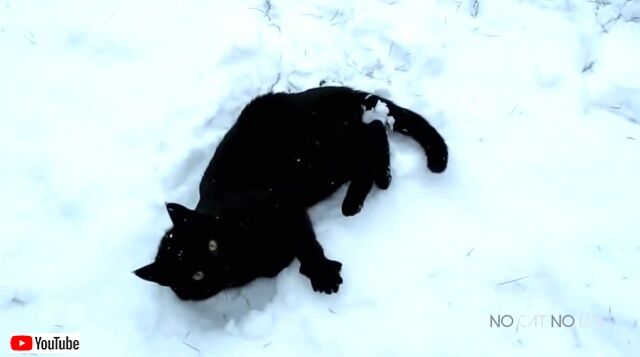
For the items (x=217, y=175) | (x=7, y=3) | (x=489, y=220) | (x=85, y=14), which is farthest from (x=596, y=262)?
(x=7, y=3)

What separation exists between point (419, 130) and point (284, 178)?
3.09 ft

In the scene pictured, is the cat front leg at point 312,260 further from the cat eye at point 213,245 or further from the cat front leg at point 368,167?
the cat eye at point 213,245

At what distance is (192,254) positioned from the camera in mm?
2539

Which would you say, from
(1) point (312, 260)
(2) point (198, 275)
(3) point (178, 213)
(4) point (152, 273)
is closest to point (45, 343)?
(4) point (152, 273)

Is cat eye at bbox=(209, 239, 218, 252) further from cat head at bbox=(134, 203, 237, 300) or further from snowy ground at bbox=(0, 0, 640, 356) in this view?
snowy ground at bbox=(0, 0, 640, 356)

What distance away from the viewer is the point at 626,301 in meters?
2.67

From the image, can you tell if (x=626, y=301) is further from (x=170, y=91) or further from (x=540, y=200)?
(x=170, y=91)

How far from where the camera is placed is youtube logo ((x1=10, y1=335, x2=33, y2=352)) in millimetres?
2789

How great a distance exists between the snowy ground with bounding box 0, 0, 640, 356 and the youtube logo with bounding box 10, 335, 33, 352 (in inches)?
2.0

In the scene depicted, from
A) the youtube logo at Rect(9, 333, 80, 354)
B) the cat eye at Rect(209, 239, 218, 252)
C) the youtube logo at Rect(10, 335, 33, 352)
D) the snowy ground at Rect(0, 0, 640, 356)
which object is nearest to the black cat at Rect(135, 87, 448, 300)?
the cat eye at Rect(209, 239, 218, 252)

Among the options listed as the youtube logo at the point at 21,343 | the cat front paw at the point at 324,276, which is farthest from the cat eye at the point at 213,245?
the youtube logo at the point at 21,343

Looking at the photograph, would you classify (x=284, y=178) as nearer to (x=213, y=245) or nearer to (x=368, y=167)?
(x=368, y=167)

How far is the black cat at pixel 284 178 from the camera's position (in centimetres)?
275

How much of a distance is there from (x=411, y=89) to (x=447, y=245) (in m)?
1.26
